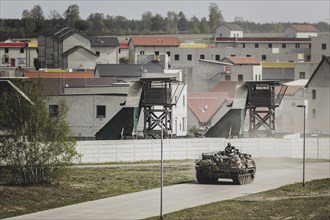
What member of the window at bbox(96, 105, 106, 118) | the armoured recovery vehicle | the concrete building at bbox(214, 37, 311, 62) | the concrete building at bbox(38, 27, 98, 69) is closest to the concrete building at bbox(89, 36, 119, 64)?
the concrete building at bbox(38, 27, 98, 69)

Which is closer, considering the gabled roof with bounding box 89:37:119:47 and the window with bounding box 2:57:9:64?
the gabled roof with bounding box 89:37:119:47

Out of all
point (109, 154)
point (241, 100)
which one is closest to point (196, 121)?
point (241, 100)

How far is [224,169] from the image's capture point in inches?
2218

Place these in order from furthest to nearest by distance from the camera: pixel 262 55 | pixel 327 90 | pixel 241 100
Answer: pixel 262 55
pixel 327 90
pixel 241 100

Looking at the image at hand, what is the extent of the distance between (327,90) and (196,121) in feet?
47.8

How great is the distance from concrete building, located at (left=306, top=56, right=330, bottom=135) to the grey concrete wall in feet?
94.6

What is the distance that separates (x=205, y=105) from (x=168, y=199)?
65103 millimetres

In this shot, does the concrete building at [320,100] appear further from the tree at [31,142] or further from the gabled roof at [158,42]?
the gabled roof at [158,42]

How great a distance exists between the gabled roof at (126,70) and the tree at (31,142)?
61.0 meters

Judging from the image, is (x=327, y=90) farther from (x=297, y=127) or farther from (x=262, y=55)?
(x=262, y=55)

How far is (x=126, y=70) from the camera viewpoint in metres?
119

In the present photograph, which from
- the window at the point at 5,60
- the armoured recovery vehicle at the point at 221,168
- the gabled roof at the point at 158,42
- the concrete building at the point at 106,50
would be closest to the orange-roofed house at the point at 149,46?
the gabled roof at the point at 158,42

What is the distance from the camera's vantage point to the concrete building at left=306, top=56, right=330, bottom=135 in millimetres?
105688

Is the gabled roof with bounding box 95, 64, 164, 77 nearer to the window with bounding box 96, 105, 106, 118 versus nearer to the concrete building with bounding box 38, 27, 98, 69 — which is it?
the concrete building with bounding box 38, 27, 98, 69
